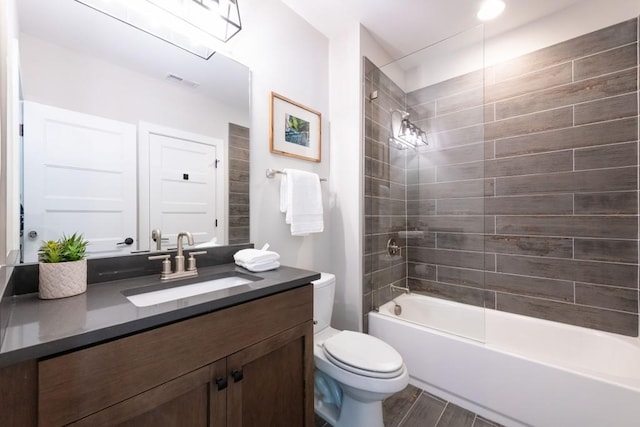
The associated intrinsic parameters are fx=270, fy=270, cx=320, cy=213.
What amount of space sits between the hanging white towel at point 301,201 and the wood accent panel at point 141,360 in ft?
2.51

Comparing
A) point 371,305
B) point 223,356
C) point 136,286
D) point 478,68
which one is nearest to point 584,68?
point 478,68

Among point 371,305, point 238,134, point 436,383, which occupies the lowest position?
point 436,383

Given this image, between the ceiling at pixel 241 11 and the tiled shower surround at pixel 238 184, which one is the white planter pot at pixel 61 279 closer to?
the tiled shower surround at pixel 238 184

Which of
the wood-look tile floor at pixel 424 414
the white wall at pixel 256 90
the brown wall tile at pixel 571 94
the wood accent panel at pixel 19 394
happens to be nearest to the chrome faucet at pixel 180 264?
the white wall at pixel 256 90

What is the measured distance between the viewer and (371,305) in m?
2.12

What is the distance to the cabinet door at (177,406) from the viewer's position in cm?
65

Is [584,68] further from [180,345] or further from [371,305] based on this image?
[180,345]

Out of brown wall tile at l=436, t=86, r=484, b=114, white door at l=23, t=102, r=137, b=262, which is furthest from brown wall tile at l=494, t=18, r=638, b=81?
white door at l=23, t=102, r=137, b=262

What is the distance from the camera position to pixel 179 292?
112 centimetres

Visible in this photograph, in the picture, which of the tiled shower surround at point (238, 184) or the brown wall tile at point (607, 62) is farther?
the brown wall tile at point (607, 62)

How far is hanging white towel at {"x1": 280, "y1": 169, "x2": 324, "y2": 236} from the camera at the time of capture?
5.64 feet

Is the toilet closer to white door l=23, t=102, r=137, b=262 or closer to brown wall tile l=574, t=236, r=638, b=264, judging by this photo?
white door l=23, t=102, r=137, b=262

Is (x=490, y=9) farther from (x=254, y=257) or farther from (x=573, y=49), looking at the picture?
(x=254, y=257)

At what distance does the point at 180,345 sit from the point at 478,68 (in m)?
2.64
